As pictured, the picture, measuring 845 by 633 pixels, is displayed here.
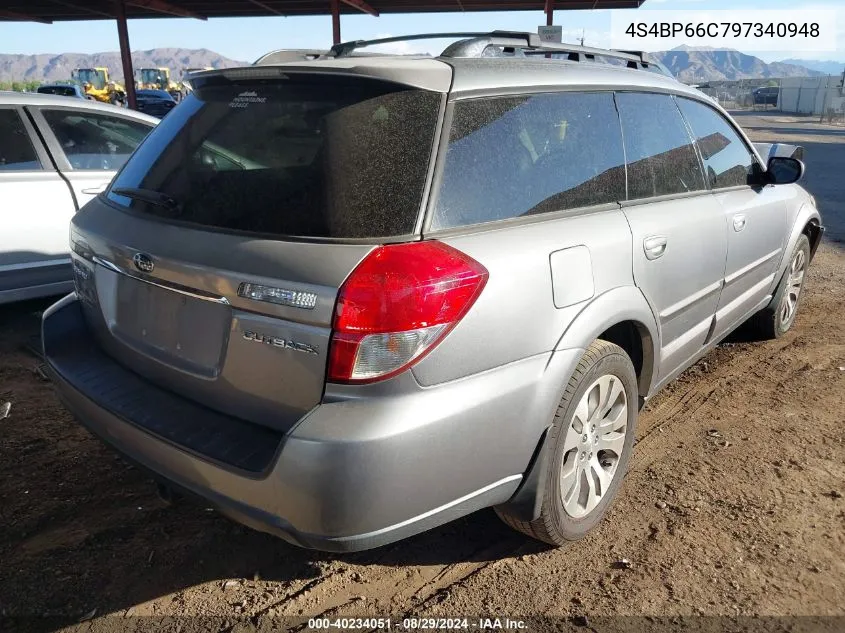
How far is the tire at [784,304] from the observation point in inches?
179

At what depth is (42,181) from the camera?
4816 mm

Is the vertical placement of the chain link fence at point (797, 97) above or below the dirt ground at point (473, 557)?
below

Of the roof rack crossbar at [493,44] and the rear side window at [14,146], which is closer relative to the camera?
the roof rack crossbar at [493,44]

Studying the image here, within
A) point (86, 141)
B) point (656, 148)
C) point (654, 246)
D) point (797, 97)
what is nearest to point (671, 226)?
point (654, 246)

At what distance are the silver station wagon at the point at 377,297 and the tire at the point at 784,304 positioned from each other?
2.16m

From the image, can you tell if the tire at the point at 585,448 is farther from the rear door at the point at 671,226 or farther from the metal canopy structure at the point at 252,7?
the metal canopy structure at the point at 252,7

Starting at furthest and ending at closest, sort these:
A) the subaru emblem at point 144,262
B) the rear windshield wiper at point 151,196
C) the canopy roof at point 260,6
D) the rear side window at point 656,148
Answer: the canopy roof at point 260,6, the rear side window at point 656,148, the rear windshield wiper at point 151,196, the subaru emblem at point 144,262

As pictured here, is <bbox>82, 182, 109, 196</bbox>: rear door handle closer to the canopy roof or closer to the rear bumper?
the rear bumper

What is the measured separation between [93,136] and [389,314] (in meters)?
4.52

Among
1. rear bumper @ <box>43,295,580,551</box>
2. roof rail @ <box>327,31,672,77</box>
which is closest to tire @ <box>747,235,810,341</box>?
roof rail @ <box>327,31,672,77</box>

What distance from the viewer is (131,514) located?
275 centimetres

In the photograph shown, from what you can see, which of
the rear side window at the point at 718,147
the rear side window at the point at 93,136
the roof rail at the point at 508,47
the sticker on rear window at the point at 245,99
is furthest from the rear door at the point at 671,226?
the rear side window at the point at 93,136

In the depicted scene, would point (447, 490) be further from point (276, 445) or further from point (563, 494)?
point (563, 494)

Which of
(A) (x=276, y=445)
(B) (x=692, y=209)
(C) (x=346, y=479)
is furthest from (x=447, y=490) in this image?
(B) (x=692, y=209)
